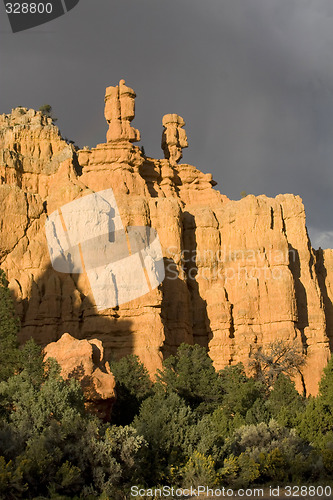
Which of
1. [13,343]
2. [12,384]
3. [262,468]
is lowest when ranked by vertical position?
[262,468]

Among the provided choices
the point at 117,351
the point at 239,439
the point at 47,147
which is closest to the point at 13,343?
the point at 117,351

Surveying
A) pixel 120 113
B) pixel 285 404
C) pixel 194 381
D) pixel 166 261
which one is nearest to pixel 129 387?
pixel 194 381

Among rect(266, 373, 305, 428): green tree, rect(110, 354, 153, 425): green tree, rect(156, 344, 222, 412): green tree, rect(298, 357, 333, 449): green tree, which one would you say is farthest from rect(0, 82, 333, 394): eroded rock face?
rect(298, 357, 333, 449): green tree

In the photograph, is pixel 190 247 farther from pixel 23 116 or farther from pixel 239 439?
pixel 239 439

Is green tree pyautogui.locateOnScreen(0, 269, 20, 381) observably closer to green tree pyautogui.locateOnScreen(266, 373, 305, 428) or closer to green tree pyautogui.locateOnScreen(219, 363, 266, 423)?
green tree pyautogui.locateOnScreen(219, 363, 266, 423)

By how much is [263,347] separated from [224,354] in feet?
10.6

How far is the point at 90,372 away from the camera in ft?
120

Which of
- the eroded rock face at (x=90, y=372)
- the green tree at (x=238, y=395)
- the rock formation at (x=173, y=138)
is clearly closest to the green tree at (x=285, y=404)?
the green tree at (x=238, y=395)

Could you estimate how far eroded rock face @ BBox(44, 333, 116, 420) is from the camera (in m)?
35.8

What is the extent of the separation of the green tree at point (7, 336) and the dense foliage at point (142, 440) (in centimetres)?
12

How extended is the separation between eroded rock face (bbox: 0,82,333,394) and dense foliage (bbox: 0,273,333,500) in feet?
38.9

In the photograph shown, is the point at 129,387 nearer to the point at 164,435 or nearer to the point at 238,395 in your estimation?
the point at 238,395

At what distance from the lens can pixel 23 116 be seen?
73.1m

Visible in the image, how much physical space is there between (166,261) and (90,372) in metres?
26.9
